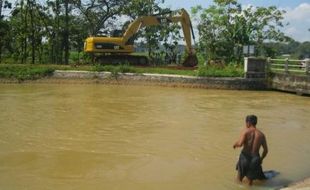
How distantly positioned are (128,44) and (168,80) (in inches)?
229

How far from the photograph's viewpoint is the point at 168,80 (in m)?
26.1

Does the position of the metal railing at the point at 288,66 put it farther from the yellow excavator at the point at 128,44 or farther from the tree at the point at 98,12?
the tree at the point at 98,12

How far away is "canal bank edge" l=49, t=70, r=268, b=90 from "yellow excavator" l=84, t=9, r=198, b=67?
10.6 ft

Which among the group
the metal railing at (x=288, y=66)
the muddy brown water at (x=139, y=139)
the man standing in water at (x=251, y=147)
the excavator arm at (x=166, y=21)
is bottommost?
the muddy brown water at (x=139, y=139)

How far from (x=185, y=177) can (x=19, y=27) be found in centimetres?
3062

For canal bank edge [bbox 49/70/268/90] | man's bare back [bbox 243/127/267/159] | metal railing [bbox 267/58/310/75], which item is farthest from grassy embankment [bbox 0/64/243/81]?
man's bare back [bbox 243/127/267/159]

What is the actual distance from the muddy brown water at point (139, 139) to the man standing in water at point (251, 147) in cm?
38

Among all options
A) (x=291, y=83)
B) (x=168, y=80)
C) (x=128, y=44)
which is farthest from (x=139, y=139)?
(x=128, y=44)

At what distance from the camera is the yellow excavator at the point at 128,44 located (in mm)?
30359

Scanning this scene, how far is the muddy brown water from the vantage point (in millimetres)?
8977

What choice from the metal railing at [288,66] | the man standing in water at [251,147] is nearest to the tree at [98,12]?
the metal railing at [288,66]

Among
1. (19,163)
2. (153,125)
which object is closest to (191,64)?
(153,125)

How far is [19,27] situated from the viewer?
121 ft

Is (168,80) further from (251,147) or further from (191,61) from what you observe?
(251,147)
